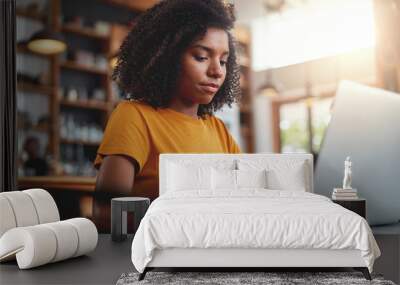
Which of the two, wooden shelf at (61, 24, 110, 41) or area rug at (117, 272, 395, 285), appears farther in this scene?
wooden shelf at (61, 24, 110, 41)

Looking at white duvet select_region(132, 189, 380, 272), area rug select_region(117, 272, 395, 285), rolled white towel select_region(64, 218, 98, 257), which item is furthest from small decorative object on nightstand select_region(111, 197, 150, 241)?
white duvet select_region(132, 189, 380, 272)

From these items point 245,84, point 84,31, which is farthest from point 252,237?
point 84,31

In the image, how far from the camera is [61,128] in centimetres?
516

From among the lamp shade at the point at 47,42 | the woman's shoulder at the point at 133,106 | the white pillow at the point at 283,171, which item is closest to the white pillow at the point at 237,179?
the white pillow at the point at 283,171

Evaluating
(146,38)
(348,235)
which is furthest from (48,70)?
(348,235)

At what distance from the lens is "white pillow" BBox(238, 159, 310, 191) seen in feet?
15.0

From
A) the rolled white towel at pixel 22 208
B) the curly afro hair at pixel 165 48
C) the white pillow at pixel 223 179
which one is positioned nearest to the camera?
the rolled white towel at pixel 22 208

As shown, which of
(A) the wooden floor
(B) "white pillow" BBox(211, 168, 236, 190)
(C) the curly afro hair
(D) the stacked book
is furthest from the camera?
(C) the curly afro hair

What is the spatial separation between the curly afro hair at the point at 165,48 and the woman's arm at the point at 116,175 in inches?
23.4

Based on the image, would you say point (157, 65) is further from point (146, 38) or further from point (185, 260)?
point (185, 260)

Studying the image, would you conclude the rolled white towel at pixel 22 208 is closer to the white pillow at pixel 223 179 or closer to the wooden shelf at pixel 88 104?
the wooden shelf at pixel 88 104

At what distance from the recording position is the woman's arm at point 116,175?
4914 millimetres

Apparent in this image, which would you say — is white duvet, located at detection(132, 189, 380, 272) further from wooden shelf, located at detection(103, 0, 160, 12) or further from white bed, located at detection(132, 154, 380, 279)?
wooden shelf, located at detection(103, 0, 160, 12)

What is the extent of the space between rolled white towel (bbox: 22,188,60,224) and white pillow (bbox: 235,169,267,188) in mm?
1529
